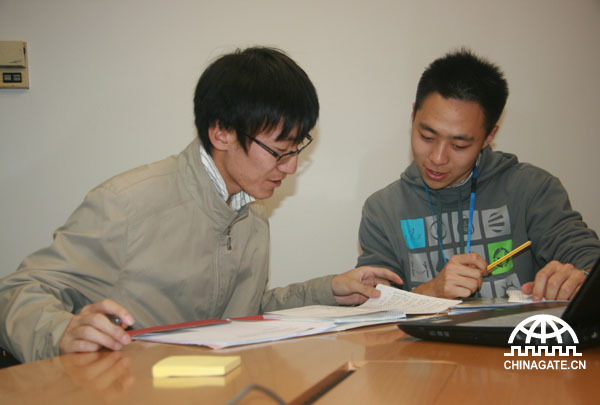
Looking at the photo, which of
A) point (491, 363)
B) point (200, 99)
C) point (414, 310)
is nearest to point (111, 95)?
point (200, 99)

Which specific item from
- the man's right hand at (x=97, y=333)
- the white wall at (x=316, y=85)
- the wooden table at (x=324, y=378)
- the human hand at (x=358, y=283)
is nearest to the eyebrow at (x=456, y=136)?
the white wall at (x=316, y=85)

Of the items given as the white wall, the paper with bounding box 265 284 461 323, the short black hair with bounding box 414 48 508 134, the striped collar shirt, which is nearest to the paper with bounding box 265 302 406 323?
the paper with bounding box 265 284 461 323

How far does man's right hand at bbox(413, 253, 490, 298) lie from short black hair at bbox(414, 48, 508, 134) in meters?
0.58

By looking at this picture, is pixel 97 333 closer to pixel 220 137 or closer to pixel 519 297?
pixel 220 137

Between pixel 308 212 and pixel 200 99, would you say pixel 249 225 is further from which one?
pixel 308 212

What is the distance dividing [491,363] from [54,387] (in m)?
0.54

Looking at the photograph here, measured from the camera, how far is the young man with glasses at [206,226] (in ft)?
3.91

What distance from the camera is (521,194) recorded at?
175cm

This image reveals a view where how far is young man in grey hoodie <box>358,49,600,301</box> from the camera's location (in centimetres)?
167

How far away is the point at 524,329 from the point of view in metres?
0.70

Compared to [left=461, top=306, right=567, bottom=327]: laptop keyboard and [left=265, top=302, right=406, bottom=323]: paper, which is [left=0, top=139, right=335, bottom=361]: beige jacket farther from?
[left=461, top=306, right=567, bottom=327]: laptop keyboard

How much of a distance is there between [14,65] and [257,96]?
1308mm

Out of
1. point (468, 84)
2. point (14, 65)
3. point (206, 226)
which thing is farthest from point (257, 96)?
point (14, 65)

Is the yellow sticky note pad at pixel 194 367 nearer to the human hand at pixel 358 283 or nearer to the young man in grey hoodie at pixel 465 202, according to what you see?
the human hand at pixel 358 283
